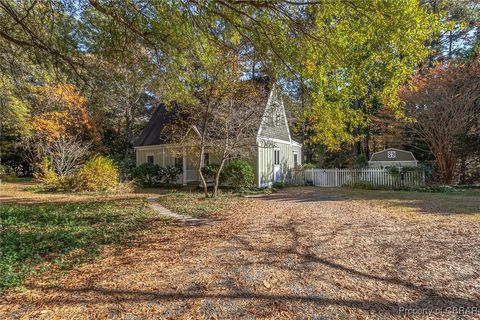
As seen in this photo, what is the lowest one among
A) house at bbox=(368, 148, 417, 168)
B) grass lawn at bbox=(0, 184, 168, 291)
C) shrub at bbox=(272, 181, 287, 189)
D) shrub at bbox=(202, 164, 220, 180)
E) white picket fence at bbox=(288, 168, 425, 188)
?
grass lawn at bbox=(0, 184, 168, 291)

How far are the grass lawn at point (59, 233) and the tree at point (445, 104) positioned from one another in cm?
1345

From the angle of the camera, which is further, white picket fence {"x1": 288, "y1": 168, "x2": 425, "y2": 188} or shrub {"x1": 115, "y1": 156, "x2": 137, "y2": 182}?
shrub {"x1": 115, "y1": 156, "x2": 137, "y2": 182}

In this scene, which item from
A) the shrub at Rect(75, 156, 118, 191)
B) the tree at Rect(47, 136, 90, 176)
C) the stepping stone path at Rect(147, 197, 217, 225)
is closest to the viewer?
the stepping stone path at Rect(147, 197, 217, 225)

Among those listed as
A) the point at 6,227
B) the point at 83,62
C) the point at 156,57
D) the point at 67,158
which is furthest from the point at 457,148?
the point at 67,158

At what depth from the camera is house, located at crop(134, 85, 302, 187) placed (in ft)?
40.5

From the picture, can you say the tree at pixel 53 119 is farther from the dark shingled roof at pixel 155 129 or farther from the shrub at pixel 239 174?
the shrub at pixel 239 174

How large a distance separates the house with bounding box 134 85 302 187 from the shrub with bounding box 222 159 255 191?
0.51 metres

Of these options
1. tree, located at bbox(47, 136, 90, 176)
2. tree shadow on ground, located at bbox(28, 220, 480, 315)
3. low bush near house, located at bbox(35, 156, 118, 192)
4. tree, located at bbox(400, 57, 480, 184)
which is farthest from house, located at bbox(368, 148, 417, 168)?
tree, located at bbox(47, 136, 90, 176)

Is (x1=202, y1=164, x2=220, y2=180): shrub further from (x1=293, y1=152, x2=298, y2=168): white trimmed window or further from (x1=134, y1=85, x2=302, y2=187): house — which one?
(x1=293, y1=152, x2=298, y2=168): white trimmed window

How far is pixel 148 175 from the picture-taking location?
15.8 m

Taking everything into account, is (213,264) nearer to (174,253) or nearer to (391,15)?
(174,253)

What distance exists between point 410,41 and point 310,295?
15.1ft

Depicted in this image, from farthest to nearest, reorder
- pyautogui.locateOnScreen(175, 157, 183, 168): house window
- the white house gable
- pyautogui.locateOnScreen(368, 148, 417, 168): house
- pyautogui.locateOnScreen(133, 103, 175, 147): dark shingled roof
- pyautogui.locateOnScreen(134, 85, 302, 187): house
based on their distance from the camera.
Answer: pyautogui.locateOnScreen(133, 103, 175, 147): dark shingled roof < pyautogui.locateOnScreen(175, 157, 183, 168): house window < pyautogui.locateOnScreen(368, 148, 417, 168): house < pyautogui.locateOnScreen(134, 85, 302, 187): house < the white house gable

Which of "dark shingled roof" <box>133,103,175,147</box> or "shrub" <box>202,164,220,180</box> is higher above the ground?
"dark shingled roof" <box>133,103,175,147</box>
